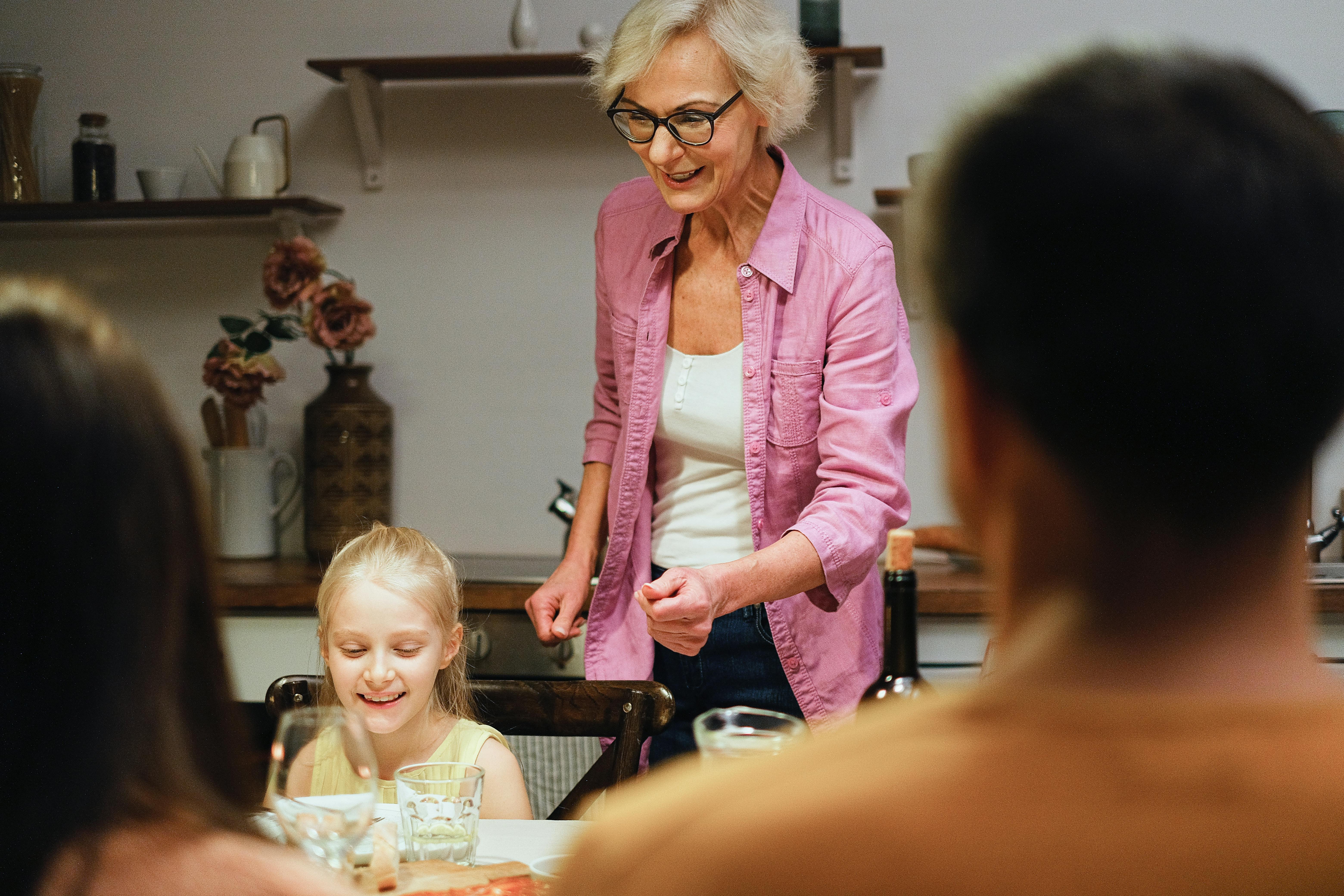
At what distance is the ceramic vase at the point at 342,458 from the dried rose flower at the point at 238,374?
11 centimetres

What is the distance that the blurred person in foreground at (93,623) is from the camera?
1.69ft

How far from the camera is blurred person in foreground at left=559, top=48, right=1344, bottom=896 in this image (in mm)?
335

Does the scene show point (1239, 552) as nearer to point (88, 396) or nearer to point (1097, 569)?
point (1097, 569)

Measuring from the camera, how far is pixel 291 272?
2.60m

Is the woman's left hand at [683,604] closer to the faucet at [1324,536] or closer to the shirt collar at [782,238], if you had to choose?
the shirt collar at [782,238]

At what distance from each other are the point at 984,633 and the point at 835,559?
86cm

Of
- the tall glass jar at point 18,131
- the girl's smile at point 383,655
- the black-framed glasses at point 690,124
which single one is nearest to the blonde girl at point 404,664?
the girl's smile at point 383,655

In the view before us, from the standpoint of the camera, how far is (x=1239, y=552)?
0.37 meters

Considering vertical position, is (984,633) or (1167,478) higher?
(1167,478)

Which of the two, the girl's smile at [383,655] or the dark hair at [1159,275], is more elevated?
the dark hair at [1159,275]

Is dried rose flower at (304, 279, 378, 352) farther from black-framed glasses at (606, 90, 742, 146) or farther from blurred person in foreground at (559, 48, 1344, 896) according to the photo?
blurred person in foreground at (559, 48, 1344, 896)

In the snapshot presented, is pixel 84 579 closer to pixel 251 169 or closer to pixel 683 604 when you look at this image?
pixel 683 604

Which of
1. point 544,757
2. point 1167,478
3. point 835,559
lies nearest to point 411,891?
point 835,559

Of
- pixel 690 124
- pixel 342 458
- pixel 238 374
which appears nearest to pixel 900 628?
pixel 690 124
